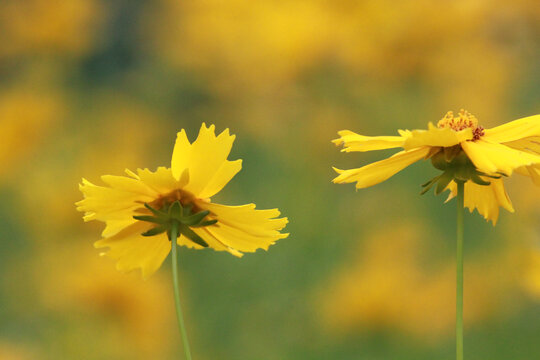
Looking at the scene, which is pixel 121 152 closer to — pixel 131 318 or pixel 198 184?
pixel 131 318

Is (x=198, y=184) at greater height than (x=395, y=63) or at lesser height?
lesser

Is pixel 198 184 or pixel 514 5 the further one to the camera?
pixel 514 5

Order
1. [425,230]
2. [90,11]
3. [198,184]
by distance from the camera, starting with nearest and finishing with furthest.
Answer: [198,184] → [425,230] → [90,11]

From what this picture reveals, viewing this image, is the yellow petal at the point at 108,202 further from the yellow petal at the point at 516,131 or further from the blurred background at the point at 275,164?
the blurred background at the point at 275,164

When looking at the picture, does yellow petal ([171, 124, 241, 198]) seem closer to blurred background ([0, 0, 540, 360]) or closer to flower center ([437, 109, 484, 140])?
flower center ([437, 109, 484, 140])

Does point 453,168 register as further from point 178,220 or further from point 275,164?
point 275,164

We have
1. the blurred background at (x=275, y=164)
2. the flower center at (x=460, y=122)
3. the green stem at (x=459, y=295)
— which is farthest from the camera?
the blurred background at (x=275, y=164)

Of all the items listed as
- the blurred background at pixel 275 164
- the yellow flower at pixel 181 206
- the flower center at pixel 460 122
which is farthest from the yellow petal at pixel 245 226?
the blurred background at pixel 275 164

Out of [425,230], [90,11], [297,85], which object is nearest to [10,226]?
[90,11]
